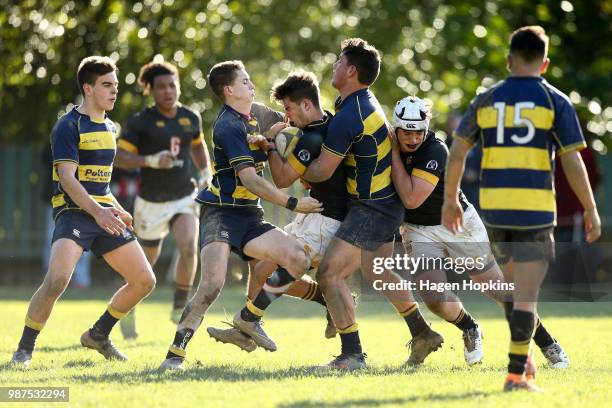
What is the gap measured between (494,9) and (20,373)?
1608cm

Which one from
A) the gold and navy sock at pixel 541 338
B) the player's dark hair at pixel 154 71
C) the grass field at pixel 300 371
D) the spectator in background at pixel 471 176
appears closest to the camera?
the grass field at pixel 300 371

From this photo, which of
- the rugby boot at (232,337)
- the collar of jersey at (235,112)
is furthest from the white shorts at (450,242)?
the collar of jersey at (235,112)

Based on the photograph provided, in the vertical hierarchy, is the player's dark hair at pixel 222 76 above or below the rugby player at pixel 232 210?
above

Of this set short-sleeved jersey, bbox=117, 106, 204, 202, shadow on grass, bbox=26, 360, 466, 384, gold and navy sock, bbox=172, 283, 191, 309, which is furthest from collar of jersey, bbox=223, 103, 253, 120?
gold and navy sock, bbox=172, 283, 191, 309

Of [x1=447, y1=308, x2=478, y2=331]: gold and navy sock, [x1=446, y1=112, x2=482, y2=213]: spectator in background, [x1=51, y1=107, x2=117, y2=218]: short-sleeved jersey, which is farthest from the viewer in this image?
[x1=446, y1=112, x2=482, y2=213]: spectator in background

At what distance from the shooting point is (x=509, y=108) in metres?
6.47

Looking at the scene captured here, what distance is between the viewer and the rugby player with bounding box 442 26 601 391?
6.45 meters

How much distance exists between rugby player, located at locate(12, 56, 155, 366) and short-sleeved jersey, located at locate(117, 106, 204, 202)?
2.35 metres

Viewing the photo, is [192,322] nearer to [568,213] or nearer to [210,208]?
[210,208]

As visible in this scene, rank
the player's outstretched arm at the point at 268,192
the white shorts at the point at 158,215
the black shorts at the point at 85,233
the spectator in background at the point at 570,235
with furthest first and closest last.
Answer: the spectator in background at the point at 570,235 → the white shorts at the point at 158,215 → the black shorts at the point at 85,233 → the player's outstretched arm at the point at 268,192

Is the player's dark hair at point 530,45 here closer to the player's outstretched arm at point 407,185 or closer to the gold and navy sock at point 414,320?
the player's outstretched arm at point 407,185

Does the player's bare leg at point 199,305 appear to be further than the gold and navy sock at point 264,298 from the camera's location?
No

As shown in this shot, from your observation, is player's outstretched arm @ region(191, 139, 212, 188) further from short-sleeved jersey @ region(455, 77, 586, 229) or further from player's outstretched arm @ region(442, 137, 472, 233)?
short-sleeved jersey @ region(455, 77, 586, 229)

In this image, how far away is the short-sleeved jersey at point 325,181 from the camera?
24.8 ft
